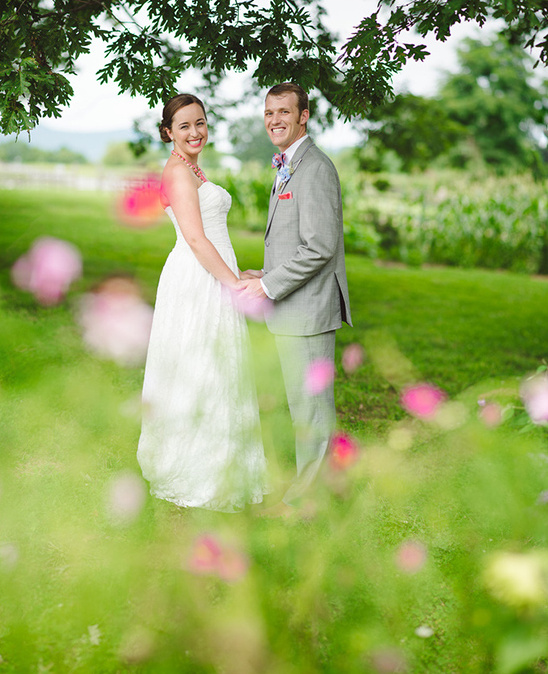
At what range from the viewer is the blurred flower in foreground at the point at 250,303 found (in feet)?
9.95

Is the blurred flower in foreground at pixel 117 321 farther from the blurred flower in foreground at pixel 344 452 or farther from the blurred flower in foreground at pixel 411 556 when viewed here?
the blurred flower in foreground at pixel 411 556

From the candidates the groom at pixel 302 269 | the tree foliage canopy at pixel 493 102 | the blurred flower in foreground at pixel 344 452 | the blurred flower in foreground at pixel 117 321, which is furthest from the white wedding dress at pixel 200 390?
the tree foliage canopy at pixel 493 102

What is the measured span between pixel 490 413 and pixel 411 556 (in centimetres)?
209

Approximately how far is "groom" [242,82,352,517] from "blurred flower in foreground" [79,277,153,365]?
2.89 meters

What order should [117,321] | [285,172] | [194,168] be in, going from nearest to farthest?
[285,172] → [194,168] → [117,321]

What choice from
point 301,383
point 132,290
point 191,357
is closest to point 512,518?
point 301,383

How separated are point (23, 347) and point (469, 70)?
152 feet

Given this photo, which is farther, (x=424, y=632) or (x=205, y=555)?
(x=205, y=555)

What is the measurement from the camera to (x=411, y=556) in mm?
3047

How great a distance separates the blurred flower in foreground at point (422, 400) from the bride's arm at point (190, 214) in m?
2.70

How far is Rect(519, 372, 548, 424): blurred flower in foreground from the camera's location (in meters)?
3.75

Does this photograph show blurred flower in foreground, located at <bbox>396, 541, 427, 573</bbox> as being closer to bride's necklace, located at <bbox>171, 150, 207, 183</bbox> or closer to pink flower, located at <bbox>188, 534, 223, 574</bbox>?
pink flower, located at <bbox>188, 534, 223, 574</bbox>

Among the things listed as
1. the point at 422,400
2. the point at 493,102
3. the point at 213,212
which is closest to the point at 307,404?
the point at 213,212

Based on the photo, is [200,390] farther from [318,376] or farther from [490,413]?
[490,413]
